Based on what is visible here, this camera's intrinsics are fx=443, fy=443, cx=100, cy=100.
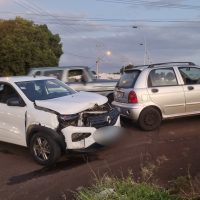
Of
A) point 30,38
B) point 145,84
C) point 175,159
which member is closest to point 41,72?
point 145,84

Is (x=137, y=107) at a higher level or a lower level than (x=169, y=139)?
higher

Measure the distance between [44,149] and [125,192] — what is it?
330 centimetres

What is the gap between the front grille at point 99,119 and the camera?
27.5ft

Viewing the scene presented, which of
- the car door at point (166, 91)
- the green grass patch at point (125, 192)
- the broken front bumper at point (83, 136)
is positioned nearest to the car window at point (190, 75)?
the car door at point (166, 91)

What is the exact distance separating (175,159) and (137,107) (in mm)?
2995

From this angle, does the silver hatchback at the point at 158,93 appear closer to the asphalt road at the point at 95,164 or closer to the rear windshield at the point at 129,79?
the rear windshield at the point at 129,79

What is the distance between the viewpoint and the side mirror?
892 cm

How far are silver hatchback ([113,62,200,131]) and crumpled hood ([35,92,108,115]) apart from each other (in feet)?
6.76

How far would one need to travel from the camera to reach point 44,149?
8406mm

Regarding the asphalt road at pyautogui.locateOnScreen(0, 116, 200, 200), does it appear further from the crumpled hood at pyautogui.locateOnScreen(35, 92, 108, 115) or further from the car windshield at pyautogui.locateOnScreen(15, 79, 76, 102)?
the car windshield at pyautogui.locateOnScreen(15, 79, 76, 102)

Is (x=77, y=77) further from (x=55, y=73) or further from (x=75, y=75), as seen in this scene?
(x=55, y=73)

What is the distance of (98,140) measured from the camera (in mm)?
8391

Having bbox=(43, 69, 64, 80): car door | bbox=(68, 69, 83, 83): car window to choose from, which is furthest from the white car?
bbox=(68, 69, 83, 83): car window

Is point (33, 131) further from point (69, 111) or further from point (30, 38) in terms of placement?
point (30, 38)
